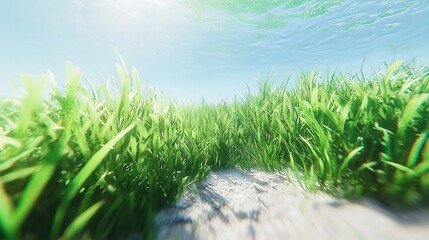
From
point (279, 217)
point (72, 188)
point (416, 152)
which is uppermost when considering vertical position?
point (72, 188)

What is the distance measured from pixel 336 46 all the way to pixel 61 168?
31.6 meters

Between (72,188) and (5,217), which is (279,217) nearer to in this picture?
(72,188)

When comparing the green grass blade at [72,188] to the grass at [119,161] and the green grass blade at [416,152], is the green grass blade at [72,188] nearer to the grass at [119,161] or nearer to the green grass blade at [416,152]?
the grass at [119,161]

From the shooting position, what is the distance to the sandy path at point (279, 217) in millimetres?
1104

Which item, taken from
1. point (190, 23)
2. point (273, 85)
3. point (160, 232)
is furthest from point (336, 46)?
point (160, 232)

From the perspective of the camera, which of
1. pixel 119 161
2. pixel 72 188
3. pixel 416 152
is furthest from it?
pixel 119 161

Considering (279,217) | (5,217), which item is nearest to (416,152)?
(279,217)

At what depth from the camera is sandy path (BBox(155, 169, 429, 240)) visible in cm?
110

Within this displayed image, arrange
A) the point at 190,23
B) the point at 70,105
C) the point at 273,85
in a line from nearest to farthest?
the point at 70,105 → the point at 273,85 → the point at 190,23

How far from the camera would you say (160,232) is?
120cm

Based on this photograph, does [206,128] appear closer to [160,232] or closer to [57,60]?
[160,232]

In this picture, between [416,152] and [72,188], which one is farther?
[416,152]

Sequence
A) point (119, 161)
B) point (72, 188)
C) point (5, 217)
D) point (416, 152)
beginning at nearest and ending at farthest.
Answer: point (5, 217)
point (72, 188)
point (416, 152)
point (119, 161)

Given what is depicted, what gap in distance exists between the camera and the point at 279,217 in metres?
1.36
